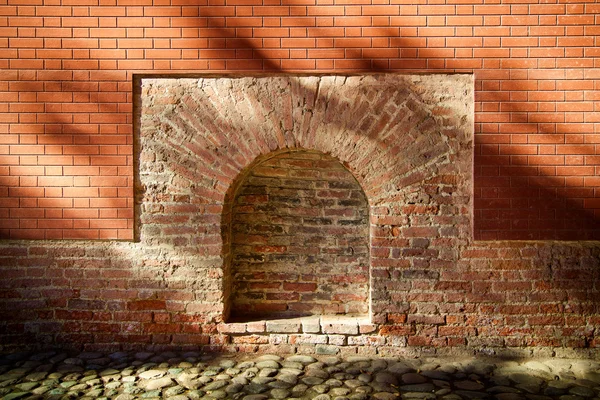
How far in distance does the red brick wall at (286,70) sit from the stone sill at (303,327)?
1110 millimetres

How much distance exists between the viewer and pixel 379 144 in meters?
3.80

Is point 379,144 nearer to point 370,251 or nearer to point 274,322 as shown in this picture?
point 370,251

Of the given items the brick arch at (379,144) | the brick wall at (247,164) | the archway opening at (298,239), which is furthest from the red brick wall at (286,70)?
the archway opening at (298,239)

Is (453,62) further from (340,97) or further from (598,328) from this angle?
(598,328)

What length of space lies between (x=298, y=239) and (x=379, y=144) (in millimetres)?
1080

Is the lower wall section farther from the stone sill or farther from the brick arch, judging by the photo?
the brick arch

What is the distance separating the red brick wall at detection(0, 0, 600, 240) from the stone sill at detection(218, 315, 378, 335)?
111 centimetres

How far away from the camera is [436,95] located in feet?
12.5

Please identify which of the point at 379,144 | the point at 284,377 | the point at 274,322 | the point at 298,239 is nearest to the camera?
the point at 284,377

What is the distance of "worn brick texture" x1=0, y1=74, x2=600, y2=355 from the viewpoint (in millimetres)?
3764

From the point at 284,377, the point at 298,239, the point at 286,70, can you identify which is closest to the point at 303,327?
the point at 284,377

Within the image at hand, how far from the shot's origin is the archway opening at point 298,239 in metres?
4.16

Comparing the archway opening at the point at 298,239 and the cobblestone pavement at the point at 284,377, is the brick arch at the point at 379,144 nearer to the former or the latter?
the archway opening at the point at 298,239

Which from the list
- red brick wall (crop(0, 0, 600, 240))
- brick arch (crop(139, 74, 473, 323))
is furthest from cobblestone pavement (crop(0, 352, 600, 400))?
red brick wall (crop(0, 0, 600, 240))
